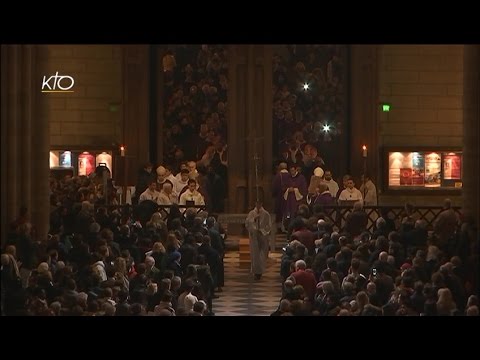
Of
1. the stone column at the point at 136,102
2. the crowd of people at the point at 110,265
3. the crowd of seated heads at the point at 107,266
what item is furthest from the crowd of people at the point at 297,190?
the crowd of seated heads at the point at 107,266

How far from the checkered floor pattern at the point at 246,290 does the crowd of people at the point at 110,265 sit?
0.34 metres

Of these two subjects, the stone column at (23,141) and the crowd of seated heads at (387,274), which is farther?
the stone column at (23,141)

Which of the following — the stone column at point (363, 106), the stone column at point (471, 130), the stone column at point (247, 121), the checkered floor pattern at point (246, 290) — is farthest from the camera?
the stone column at point (363, 106)

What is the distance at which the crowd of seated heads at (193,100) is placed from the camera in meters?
31.4

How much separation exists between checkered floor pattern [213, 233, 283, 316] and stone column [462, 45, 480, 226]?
329 centimetres

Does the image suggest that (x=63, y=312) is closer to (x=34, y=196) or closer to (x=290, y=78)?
(x=34, y=196)

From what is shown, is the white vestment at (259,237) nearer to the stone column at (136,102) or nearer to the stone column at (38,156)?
the stone column at (38,156)

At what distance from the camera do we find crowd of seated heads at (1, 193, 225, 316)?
1761cm

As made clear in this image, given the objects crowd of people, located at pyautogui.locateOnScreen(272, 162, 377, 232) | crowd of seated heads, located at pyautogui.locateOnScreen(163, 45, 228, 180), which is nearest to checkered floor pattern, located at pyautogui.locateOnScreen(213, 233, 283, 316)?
crowd of people, located at pyautogui.locateOnScreen(272, 162, 377, 232)


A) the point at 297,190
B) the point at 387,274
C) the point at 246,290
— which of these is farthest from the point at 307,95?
the point at 387,274
